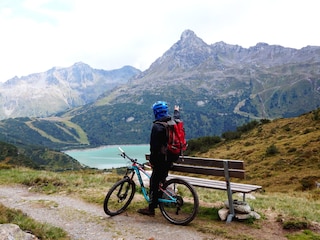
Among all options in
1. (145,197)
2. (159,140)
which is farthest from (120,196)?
(159,140)

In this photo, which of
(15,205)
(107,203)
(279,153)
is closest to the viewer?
(107,203)

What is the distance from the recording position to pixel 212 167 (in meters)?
9.41

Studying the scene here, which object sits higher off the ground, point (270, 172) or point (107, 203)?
point (107, 203)

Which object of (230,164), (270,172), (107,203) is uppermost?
(230,164)

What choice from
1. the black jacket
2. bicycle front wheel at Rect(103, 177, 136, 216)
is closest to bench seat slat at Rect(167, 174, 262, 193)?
the black jacket

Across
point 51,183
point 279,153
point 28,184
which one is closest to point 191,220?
point 51,183

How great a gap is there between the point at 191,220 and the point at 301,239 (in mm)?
2717

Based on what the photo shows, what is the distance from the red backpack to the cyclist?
0.13 meters

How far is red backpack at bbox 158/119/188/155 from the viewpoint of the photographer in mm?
8570

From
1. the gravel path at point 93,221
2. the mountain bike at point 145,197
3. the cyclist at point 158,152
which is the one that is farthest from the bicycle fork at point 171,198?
the gravel path at point 93,221

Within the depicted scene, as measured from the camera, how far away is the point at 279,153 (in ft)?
137

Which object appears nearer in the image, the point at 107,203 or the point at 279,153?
the point at 107,203

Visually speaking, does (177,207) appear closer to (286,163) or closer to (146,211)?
(146,211)

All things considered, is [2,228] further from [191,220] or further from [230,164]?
[230,164]
